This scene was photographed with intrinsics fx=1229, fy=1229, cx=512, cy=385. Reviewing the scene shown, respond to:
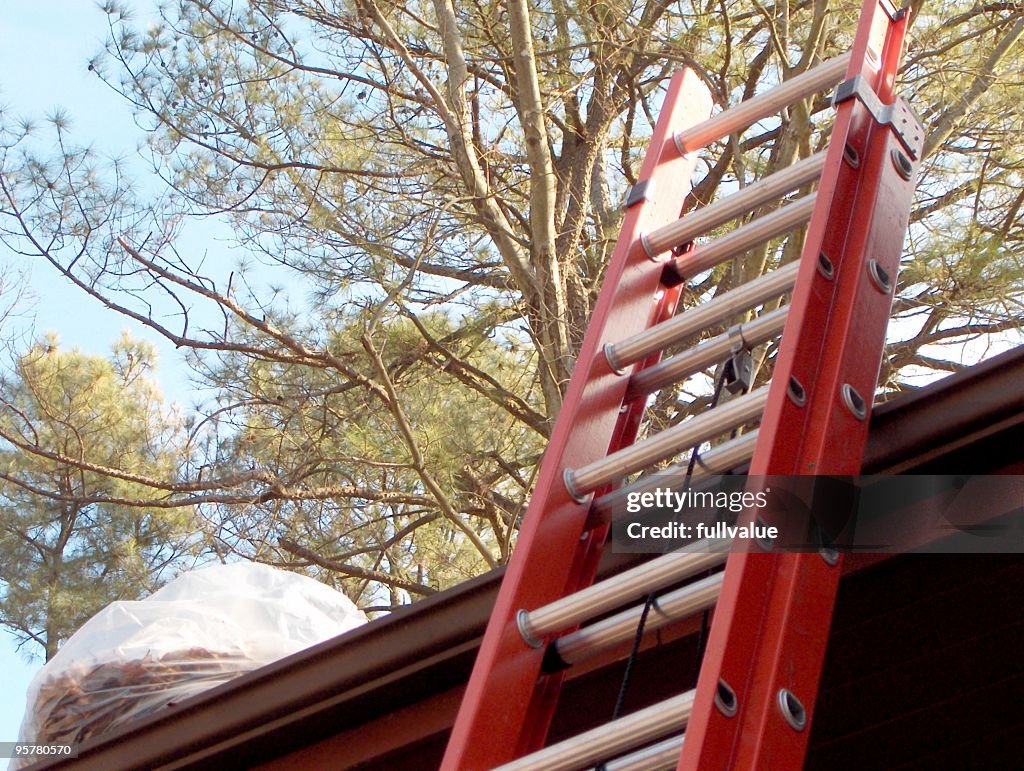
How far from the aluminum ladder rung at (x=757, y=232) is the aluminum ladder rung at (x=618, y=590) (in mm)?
537

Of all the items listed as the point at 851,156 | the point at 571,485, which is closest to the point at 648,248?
the point at 851,156

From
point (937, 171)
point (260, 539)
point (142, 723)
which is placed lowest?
point (142, 723)

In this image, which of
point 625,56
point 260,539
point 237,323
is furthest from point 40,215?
point 625,56

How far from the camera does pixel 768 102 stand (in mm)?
1990

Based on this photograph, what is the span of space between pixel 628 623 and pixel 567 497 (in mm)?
212

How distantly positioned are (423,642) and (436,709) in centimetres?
16

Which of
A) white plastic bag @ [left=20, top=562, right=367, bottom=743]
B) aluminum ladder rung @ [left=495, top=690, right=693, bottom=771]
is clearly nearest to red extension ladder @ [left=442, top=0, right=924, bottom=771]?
aluminum ladder rung @ [left=495, top=690, right=693, bottom=771]

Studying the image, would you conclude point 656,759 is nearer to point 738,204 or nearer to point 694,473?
point 694,473

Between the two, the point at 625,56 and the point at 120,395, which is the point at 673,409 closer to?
the point at 625,56

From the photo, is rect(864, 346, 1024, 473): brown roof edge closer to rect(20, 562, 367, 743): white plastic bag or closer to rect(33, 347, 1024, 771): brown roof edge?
rect(33, 347, 1024, 771): brown roof edge

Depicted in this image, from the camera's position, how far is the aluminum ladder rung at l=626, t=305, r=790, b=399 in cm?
171

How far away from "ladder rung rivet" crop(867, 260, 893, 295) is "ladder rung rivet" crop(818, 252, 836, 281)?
5cm

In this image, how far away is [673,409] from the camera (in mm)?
5691

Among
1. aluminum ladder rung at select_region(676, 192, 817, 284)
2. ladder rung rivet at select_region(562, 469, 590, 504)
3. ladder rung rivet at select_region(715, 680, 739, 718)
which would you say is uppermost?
aluminum ladder rung at select_region(676, 192, 817, 284)
